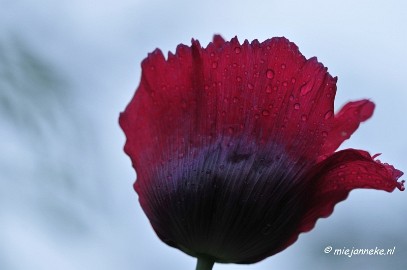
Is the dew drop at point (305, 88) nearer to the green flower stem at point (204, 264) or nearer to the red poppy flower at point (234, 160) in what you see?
the red poppy flower at point (234, 160)

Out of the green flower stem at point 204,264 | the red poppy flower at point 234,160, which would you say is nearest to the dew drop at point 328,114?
the red poppy flower at point 234,160

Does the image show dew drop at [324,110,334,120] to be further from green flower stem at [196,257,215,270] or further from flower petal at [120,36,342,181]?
green flower stem at [196,257,215,270]

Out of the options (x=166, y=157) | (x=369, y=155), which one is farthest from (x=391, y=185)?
(x=166, y=157)

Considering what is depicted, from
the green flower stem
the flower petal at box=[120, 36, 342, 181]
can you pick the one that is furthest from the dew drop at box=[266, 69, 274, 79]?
the green flower stem

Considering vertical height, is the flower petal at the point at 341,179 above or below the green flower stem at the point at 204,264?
above

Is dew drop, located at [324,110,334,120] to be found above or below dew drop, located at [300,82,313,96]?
below

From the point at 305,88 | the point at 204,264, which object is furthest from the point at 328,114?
the point at 204,264

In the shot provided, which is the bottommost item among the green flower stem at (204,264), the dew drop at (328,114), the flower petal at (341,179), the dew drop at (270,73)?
the green flower stem at (204,264)
